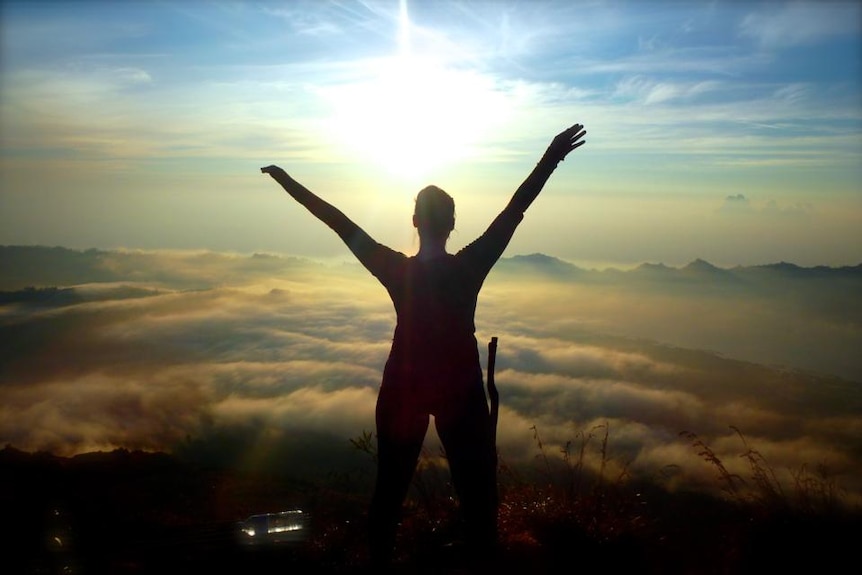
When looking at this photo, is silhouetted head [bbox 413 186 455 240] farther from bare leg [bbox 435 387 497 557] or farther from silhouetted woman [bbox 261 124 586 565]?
bare leg [bbox 435 387 497 557]

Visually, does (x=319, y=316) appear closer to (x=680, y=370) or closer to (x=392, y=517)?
(x=680, y=370)

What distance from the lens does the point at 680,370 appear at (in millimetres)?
154500

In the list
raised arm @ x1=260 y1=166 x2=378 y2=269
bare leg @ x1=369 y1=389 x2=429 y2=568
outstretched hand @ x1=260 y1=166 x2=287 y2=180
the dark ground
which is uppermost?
outstretched hand @ x1=260 y1=166 x2=287 y2=180

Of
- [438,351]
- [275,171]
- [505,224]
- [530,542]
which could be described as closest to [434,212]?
[505,224]

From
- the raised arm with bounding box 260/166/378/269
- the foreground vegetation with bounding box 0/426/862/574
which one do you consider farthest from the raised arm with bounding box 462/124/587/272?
the foreground vegetation with bounding box 0/426/862/574

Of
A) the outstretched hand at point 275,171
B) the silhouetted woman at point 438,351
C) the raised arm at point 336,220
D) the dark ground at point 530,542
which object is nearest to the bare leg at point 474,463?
the silhouetted woman at point 438,351

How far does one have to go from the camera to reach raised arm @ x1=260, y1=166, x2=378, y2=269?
120 inches

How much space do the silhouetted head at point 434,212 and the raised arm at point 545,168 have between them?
0.28 m

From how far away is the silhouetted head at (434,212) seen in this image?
3014 mm

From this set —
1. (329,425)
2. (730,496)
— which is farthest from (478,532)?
(329,425)

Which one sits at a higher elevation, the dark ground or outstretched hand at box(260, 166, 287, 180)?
outstretched hand at box(260, 166, 287, 180)

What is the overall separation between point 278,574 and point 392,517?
1.88m

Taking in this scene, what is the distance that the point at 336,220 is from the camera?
10.0 feet

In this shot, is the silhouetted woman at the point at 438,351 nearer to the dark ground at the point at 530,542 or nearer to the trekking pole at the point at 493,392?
the trekking pole at the point at 493,392
